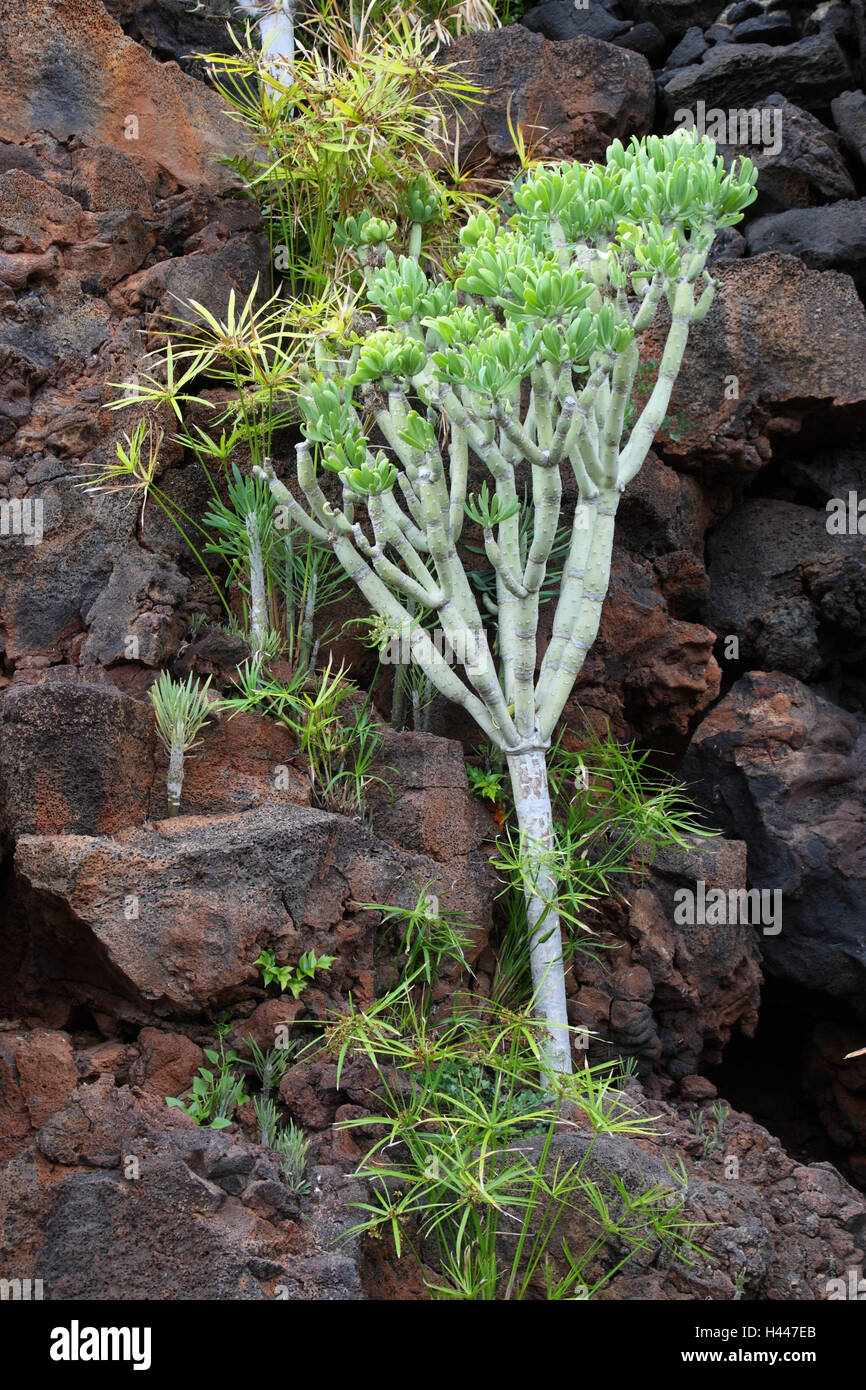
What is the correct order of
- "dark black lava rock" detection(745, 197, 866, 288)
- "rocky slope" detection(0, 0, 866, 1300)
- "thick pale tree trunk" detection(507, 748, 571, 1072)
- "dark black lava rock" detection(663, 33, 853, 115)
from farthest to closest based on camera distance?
"dark black lava rock" detection(663, 33, 853, 115) < "dark black lava rock" detection(745, 197, 866, 288) < "thick pale tree trunk" detection(507, 748, 571, 1072) < "rocky slope" detection(0, 0, 866, 1300)

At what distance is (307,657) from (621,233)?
2.18 metres

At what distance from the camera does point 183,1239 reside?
3225mm

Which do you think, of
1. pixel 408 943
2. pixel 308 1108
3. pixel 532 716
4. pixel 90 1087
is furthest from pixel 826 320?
pixel 90 1087

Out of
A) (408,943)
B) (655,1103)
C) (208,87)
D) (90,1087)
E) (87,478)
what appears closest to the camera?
(90,1087)

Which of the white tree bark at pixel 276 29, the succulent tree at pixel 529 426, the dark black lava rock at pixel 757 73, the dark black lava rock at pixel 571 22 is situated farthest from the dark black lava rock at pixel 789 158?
the white tree bark at pixel 276 29

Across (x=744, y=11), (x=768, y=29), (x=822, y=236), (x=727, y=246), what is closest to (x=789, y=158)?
(x=822, y=236)

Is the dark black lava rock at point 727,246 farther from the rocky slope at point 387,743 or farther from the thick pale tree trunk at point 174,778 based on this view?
the thick pale tree trunk at point 174,778

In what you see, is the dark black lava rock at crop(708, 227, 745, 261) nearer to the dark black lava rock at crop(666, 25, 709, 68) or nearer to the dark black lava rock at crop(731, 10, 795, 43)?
the dark black lava rock at crop(666, 25, 709, 68)

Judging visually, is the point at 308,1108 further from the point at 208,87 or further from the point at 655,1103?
the point at 208,87

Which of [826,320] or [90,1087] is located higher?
[826,320]

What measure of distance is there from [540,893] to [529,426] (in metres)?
1.86

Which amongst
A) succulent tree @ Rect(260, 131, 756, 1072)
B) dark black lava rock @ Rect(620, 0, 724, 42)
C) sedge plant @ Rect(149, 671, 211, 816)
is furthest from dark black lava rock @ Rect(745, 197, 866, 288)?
sedge plant @ Rect(149, 671, 211, 816)

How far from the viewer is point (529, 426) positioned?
4754 mm

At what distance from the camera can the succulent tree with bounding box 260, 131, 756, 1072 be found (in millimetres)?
4387
